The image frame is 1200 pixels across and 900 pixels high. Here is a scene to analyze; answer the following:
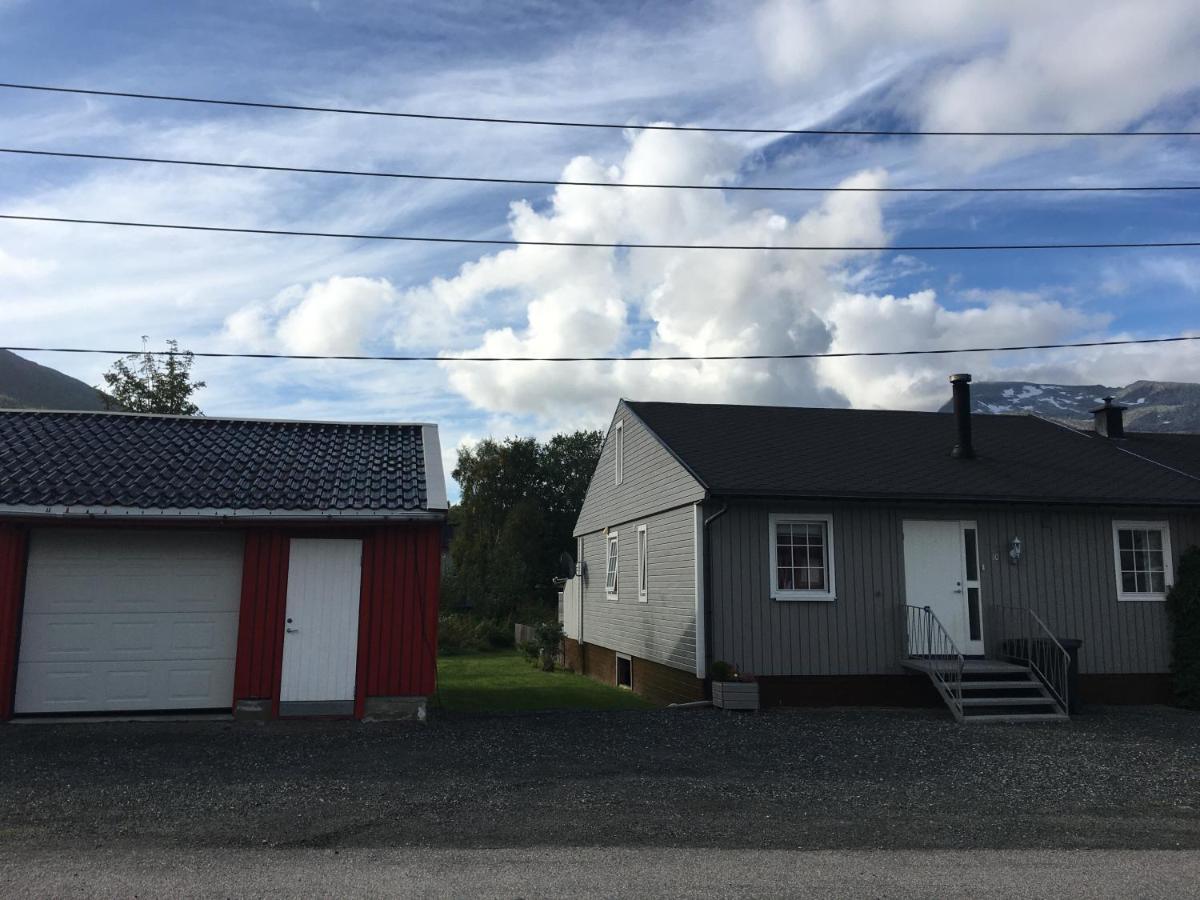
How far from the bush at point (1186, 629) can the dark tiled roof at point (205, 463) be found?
36.8 feet

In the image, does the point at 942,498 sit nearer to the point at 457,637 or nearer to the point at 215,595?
the point at 215,595

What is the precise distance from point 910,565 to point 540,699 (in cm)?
618

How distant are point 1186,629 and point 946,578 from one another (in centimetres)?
373

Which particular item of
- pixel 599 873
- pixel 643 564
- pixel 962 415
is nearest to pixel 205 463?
pixel 643 564

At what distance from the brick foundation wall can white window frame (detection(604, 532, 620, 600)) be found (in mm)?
1244

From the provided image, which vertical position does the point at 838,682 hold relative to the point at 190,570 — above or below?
below

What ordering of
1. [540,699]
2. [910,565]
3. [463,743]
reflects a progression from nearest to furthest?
[463,743], [910,565], [540,699]

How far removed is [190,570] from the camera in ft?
35.0

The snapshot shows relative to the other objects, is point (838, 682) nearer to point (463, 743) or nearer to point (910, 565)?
point (910, 565)

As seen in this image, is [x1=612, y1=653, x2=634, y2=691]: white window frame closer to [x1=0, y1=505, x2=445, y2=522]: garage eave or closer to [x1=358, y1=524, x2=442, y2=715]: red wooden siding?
[x1=358, y1=524, x2=442, y2=715]: red wooden siding

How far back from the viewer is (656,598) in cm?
1462

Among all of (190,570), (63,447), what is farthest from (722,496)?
(63,447)

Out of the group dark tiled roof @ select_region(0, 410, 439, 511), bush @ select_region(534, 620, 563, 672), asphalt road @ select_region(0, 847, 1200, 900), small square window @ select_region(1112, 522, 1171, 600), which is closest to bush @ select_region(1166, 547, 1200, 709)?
small square window @ select_region(1112, 522, 1171, 600)

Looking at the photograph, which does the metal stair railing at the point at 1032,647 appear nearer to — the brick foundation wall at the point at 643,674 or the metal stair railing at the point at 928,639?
the metal stair railing at the point at 928,639
